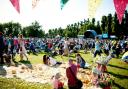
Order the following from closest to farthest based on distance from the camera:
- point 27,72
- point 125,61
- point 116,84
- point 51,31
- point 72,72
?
point 72,72
point 116,84
point 27,72
point 125,61
point 51,31

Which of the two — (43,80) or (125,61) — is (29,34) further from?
(43,80)

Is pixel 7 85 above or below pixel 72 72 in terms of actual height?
below

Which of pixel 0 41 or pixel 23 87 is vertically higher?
pixel 0 41

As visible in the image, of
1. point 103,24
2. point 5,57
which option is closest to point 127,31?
point 103,24

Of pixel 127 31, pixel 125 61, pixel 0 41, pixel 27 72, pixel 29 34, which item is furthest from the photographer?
pixel 29 34

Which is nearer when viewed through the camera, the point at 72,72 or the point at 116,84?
the point at 72,72

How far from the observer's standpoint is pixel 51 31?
13825 centimetres

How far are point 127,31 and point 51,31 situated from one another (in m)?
70.8

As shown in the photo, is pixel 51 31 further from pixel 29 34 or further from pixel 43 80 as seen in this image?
pixel 43 80

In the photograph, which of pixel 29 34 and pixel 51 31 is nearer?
pixel 29 34

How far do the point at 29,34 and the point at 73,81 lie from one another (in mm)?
86201

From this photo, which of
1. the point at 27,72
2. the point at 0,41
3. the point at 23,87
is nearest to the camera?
the point at 23,87

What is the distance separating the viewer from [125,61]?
21438mm

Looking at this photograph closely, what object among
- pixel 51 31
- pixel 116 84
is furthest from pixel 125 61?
pixel 51 31
